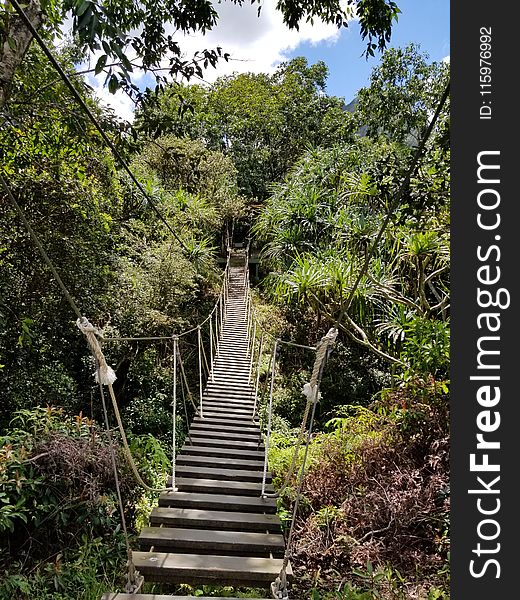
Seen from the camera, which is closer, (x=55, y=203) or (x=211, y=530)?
(x=211, y=530)

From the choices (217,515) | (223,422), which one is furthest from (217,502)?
(223,422)

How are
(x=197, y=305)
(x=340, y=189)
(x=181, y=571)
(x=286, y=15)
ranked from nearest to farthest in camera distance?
(x=181, y=571) → (x=286, y=15) → (x=340, y=189) → (x=197, y=305)

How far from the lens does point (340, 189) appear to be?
6645 mm

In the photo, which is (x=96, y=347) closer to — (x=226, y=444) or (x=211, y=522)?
(x=211, y=522)

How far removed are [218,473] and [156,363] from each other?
3508 mm

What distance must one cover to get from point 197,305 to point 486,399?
661 centimetres

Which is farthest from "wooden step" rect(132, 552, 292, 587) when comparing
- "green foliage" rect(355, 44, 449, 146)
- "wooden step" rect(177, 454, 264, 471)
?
"green foliage" rect(355, 44, 449, 146)

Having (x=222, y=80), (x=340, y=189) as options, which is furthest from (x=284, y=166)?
(x=340, y=189)

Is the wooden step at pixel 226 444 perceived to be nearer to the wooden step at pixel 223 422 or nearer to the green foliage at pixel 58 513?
the wooden step at pixel 223 422

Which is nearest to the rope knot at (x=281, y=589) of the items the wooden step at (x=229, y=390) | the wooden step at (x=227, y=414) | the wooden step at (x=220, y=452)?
the wooden step at (x=220, y=452)

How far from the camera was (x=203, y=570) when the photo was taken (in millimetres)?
1598

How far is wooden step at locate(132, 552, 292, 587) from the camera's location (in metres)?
1.60

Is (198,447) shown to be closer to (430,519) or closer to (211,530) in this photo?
(211,530)

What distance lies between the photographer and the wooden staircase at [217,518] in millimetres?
1620
